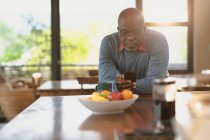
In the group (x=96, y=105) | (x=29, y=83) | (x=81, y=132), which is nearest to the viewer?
(x=81, y=132)

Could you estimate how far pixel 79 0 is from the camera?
5840mm

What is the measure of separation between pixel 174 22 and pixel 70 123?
4455mm

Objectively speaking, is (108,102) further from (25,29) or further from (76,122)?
(25,29)

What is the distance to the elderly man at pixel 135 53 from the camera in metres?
2.33

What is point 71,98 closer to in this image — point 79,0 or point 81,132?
point 81,132

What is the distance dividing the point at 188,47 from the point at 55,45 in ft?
6.66

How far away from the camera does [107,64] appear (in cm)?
249

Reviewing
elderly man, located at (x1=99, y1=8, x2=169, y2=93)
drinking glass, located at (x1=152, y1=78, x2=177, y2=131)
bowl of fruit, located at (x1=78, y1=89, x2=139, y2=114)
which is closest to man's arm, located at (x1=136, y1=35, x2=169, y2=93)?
elderly man, located at (x1=99, y1=8, x2=169, y2=93)

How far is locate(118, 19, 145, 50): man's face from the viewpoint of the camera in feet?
7.62

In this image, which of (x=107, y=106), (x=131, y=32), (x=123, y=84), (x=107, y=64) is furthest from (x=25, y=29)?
(x=107, y=106)

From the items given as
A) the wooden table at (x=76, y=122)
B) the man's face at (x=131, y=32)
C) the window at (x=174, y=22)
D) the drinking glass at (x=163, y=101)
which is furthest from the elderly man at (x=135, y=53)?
the window at (x=174, y=22)

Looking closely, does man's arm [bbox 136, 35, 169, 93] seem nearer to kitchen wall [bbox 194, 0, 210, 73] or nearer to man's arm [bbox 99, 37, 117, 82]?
man's arm [bbox 99, 37, 117, 82]

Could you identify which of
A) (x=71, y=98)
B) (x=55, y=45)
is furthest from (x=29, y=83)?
(x=71, y=98)

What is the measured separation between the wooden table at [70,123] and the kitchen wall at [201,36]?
3896mm
